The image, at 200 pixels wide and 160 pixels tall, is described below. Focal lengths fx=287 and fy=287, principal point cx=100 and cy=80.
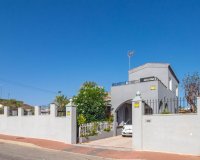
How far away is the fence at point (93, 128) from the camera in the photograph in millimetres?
21406

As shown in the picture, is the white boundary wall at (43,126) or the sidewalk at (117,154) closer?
the sidewalk at (117,154)

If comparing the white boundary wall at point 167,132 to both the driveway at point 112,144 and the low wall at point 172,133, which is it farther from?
the driveway at point 112,144

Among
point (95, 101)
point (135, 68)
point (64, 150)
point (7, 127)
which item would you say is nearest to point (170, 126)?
point (64, 150)

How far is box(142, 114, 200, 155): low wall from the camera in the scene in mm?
14539

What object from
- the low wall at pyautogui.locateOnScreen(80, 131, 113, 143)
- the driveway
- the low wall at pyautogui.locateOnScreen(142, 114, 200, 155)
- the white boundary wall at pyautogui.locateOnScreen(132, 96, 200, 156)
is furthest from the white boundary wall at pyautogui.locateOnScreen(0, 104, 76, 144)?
the low wall at pyautogui.locateOnScreen(142, 114, 200, 155)

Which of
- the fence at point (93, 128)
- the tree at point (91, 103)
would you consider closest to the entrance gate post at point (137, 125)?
the fence at point (93, 128)

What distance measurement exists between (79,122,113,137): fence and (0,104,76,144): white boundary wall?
36.9 inches

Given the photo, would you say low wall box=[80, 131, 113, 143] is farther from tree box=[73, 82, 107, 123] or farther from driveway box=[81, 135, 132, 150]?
tree box=[73, 82, 107, 123]

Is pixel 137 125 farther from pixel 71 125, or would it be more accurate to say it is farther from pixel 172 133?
pixel 71 125

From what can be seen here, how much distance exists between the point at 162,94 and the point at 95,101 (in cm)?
611

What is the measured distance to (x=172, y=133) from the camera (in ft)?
50.1

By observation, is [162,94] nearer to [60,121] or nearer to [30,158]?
[60,121]

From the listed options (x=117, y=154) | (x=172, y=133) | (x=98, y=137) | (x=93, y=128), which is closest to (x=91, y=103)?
(x=93, y=128)

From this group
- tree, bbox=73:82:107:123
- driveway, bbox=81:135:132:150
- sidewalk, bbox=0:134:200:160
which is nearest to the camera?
sidewalk, bbox=0:134:200:160
